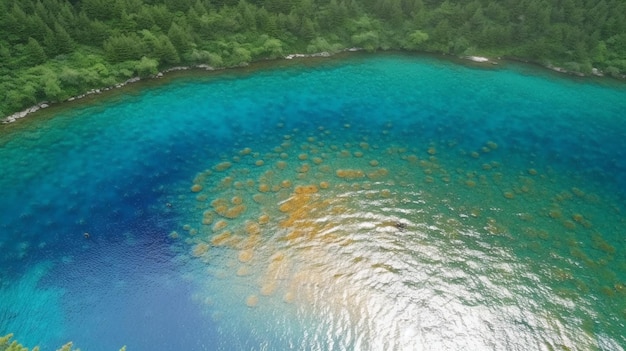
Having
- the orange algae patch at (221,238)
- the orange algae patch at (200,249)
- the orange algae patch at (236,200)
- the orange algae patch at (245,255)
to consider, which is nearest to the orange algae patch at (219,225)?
the orange algae patch at (221,238)

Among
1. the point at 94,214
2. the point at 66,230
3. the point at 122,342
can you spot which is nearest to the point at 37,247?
the point at 66,230

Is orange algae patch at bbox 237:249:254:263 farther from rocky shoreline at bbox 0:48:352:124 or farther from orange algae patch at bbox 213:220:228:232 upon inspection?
rocky shoreline at bbox 0:48:352:124

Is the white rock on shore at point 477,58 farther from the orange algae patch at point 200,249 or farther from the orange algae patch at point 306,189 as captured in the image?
the orange algae patch at point 200,249

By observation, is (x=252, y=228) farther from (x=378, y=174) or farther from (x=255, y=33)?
(x=255, y=33)

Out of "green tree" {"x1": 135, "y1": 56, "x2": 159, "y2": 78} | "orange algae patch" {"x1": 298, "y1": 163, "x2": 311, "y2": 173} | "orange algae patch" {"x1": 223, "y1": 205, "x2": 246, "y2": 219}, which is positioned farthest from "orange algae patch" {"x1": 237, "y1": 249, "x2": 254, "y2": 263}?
"green tree" {"x1": 135, "y1": 56, "x2": 159, "y2": 78}

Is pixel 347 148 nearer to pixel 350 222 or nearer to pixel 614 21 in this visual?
pixel 350 222

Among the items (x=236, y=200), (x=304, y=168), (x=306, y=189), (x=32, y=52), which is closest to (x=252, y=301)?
(x=236, y=200)

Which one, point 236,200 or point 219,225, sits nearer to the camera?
point 219,225
